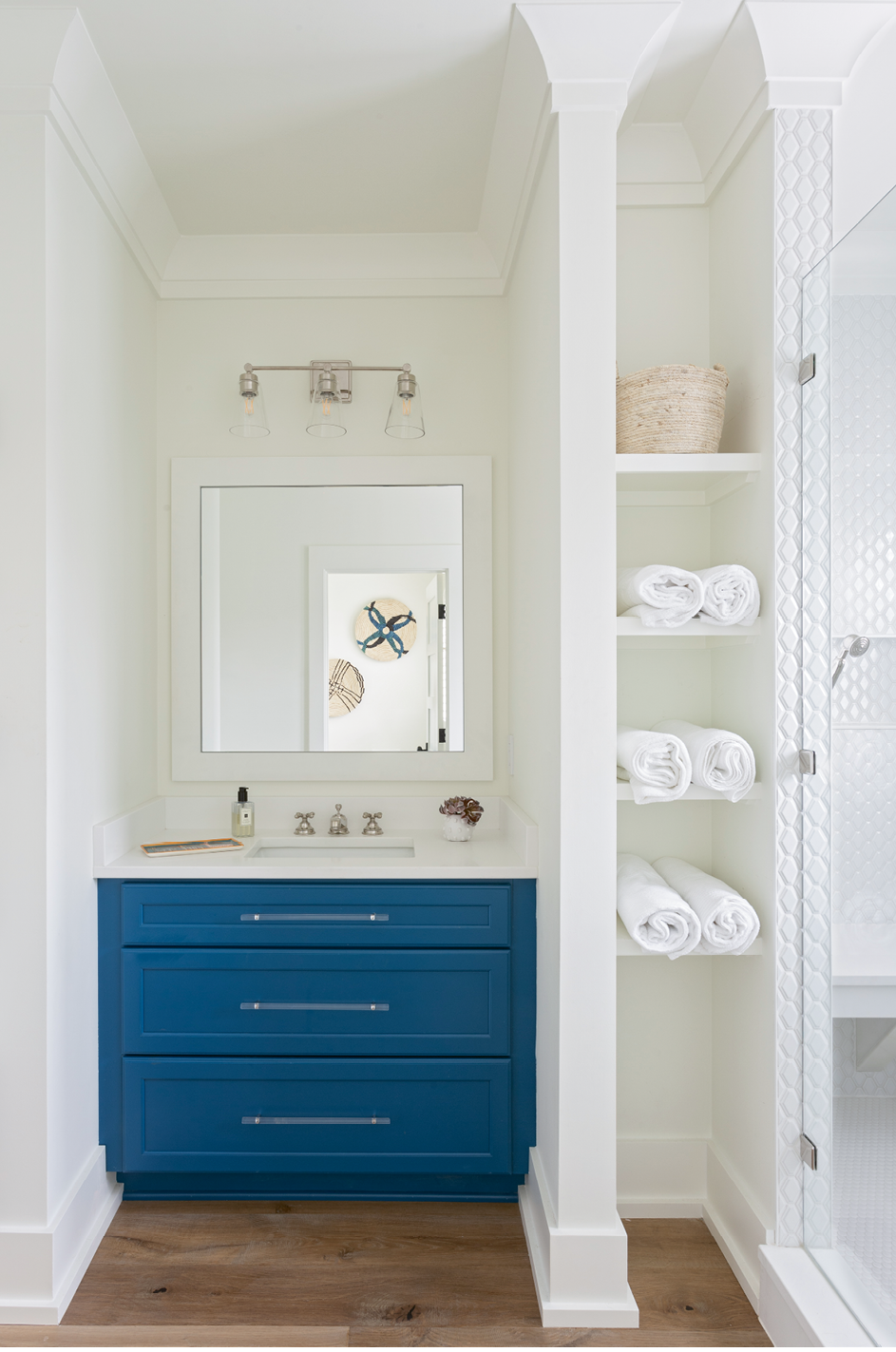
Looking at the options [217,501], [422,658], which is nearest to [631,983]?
[422,658]

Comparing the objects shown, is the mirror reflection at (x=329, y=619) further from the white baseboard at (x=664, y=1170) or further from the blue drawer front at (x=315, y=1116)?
the white baseboard at (x=664, y=1170)

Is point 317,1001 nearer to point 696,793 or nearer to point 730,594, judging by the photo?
point 696,793

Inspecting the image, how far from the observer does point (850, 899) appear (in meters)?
1.63

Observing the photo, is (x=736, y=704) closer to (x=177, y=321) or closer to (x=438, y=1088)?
→ (x=438, y=1088)

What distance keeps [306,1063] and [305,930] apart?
330 mm

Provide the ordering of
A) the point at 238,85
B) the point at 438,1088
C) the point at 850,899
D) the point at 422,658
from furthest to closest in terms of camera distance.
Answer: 1. the point at 422,658
2. the point at 438,1088
3. the point at 238,85
4. the point at 850,899

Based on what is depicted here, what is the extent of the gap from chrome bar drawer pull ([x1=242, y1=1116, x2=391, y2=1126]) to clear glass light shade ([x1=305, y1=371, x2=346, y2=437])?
1.91m

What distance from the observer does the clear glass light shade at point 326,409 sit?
2.40 meters

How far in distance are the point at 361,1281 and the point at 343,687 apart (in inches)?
59.6

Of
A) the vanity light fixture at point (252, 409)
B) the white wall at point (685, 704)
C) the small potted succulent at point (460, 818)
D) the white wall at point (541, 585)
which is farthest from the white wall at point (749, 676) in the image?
the vanity light fixture at point (252, 409)

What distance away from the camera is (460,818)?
2.44 meters

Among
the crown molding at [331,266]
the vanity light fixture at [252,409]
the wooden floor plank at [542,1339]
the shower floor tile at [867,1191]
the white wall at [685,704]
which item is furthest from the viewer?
the crown molding at [331,266]

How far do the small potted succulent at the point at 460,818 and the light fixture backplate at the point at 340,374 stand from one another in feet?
4.21

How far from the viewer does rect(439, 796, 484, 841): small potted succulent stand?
2426 mm
